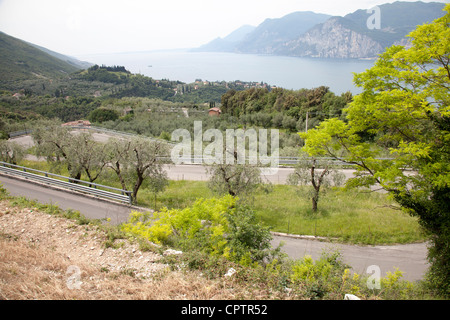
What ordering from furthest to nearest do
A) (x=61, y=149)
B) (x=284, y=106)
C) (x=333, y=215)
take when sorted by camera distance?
(x=284, y=106) → (x=61, y=149) → (x=333, y=215)

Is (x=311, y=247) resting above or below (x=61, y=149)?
below

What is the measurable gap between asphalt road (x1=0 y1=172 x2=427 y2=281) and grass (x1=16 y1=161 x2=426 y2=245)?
2.01 feet

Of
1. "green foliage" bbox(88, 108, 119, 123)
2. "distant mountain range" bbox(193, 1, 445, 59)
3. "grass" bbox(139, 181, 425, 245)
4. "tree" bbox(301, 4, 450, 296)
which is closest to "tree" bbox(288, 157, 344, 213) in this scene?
"grass" bbox(139, 181, 425, 245)

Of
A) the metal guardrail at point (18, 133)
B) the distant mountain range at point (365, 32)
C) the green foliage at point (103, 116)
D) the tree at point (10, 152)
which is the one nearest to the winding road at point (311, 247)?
the tree at point (10, 152)

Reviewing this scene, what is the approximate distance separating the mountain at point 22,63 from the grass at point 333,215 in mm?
142796

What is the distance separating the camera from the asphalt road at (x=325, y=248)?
10.1 metres

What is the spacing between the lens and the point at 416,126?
32.7ft

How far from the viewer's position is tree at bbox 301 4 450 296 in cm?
776

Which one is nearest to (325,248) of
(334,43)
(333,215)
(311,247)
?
(311,247)

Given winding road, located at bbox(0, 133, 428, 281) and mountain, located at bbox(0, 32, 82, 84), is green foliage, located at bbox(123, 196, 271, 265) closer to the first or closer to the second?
winding road, located at bbox(0, 133, 428, 281)

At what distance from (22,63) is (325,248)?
7469 inches

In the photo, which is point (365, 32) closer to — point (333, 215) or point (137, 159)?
point (333, 215)
